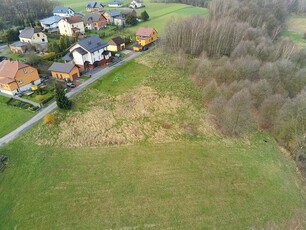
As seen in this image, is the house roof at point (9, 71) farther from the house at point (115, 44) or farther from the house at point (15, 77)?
the house at point (115, 44)

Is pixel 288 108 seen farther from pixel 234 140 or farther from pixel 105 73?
pixel 105 73

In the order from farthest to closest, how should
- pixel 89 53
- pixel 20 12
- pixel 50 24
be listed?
1. pixel 20 12
2. pixel 50 24
3. pixel 89 53

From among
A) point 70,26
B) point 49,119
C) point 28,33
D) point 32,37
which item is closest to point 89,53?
point 49,119

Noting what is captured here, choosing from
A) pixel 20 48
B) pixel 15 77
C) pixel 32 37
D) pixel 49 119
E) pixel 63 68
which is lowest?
pixel 49 119

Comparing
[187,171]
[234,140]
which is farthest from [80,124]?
[234,140]

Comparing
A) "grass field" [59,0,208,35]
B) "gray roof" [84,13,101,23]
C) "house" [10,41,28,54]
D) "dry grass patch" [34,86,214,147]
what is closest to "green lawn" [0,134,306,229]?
"dry grass patch" [34,86,214,147]

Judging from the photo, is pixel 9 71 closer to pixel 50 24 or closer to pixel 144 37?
pixel 144 37

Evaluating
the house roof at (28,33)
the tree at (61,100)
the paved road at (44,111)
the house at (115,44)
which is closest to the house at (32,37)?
the house roof at (28,33)
